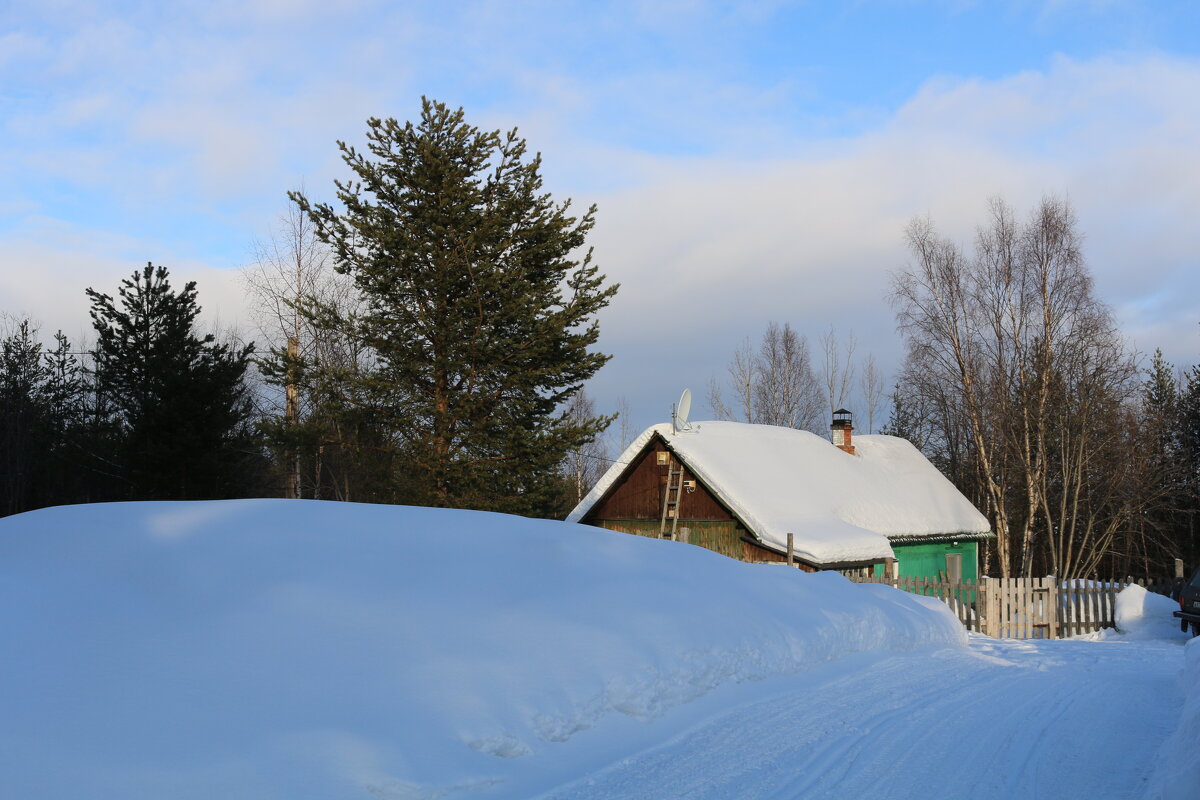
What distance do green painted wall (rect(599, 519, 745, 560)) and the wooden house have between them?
0.03m

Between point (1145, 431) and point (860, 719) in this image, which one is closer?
point (860, 719)

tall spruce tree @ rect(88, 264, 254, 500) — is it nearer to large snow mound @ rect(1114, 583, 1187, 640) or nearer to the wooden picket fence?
the wooden picket fence

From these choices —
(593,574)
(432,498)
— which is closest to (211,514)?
(593,574)

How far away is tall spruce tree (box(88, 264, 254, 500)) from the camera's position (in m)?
25.0

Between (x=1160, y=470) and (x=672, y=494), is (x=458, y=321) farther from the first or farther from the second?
(x=1160, y=470)

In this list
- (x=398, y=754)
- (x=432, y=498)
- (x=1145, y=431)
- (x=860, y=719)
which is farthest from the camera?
(x=1145, y=431)

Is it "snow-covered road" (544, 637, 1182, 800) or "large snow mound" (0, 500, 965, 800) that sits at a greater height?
"large snow mound" (0, 500, 965, 800)

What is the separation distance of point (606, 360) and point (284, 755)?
57.6 feet

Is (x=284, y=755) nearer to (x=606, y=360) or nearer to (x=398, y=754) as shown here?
(x=398, y=754)

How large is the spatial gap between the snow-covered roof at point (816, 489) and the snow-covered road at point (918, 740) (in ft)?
36.0

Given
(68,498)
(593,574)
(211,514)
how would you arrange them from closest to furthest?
(211,514)
(593,574)
(68,498)

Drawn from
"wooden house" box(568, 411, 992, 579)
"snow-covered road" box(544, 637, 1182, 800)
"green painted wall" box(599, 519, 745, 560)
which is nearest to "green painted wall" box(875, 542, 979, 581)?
"wooden house" box(568, 411, 992, 579)

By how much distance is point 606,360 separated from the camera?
22.0m

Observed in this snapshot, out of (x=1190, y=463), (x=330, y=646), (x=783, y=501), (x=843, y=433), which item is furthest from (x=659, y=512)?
(x=1190, y=463)
